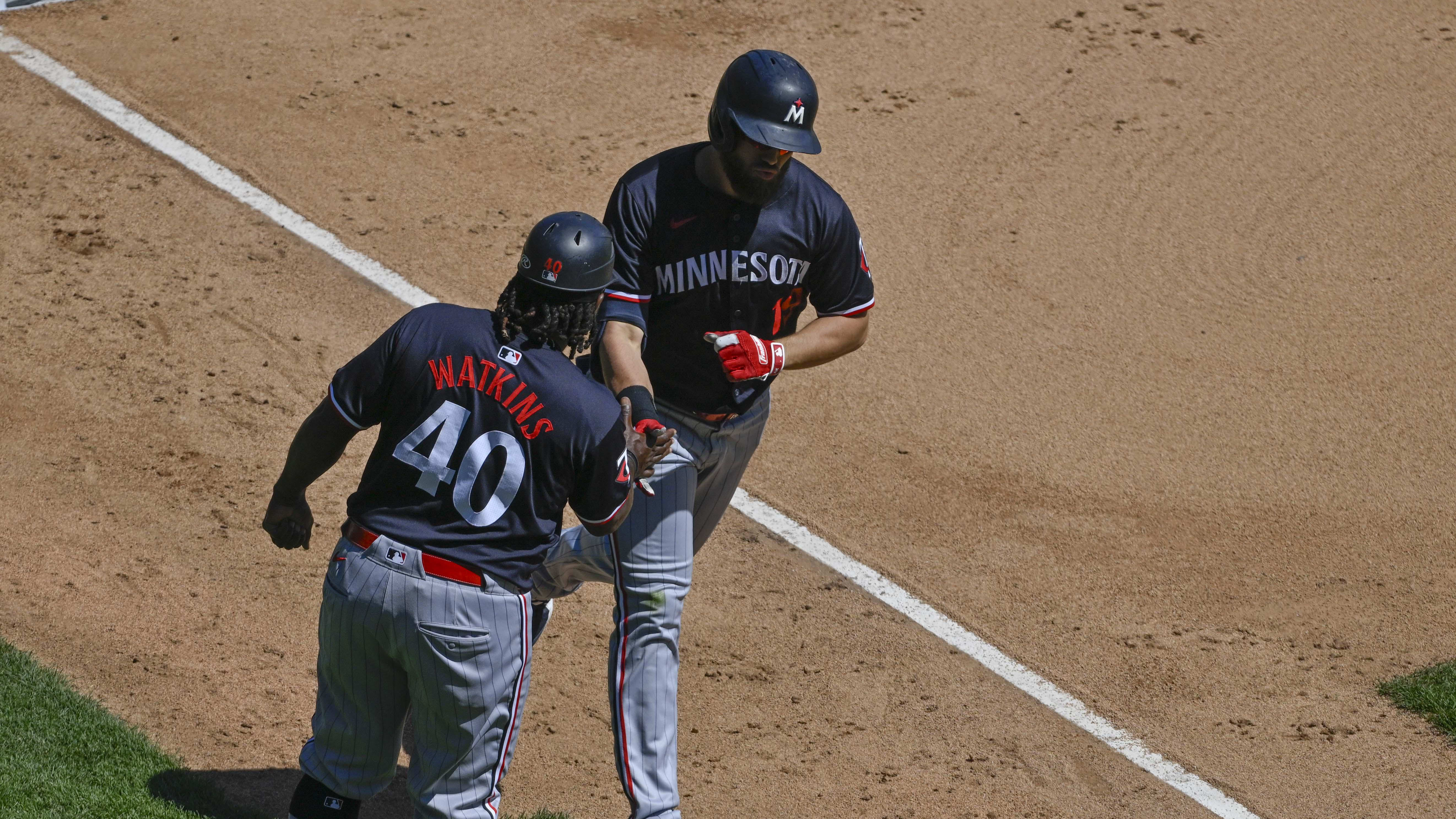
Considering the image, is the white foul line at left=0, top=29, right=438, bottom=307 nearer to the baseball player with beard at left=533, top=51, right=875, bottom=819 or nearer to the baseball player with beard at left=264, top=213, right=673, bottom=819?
the baseball player with beard at left=533, top=51, right=875, bottom=819

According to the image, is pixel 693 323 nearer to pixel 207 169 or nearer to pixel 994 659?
pixel 994 659

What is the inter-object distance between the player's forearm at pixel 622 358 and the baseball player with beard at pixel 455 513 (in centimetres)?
56

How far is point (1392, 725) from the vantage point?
17.5 ft

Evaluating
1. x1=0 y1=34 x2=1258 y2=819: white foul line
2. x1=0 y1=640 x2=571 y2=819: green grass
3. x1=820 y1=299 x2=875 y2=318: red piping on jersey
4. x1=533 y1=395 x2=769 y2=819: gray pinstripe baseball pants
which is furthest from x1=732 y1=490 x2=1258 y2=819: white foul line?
x1=0 y1=640 x2=571 y2=819: green grass

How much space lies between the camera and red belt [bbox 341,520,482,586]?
3422 mm

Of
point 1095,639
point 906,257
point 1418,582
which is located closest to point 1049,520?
point 1095,639

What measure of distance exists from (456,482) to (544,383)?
1.04 ft

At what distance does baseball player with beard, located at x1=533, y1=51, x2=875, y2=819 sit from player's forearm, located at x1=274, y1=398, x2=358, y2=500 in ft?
2.89

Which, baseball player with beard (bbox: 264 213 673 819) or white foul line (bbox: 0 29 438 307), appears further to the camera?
white foul line (bbox: 0 29 438 307)

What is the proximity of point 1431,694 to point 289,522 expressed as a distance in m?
4.25

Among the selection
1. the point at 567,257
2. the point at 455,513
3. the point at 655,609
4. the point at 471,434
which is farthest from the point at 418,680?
the point at 567,257

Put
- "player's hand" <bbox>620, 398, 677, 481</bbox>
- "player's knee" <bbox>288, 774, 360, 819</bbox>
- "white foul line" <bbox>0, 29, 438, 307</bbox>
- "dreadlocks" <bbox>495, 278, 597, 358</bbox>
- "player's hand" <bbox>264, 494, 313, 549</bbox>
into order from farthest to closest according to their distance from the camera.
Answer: "white foul line" <bbox>0, 29, 438, 307</bbox> < "player's hand" <bbox>620, 398, 677, 481</bbox> < "player's hand" <bbox>264, 494, 313, 549</bbox> < "player's knee" <bbox>288, 774, 360, 819</bbox> < "dreadlocks" <bbox>495, 278, 597, 358</bbox>

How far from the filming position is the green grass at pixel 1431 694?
5.32 meters

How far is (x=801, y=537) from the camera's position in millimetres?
6129
